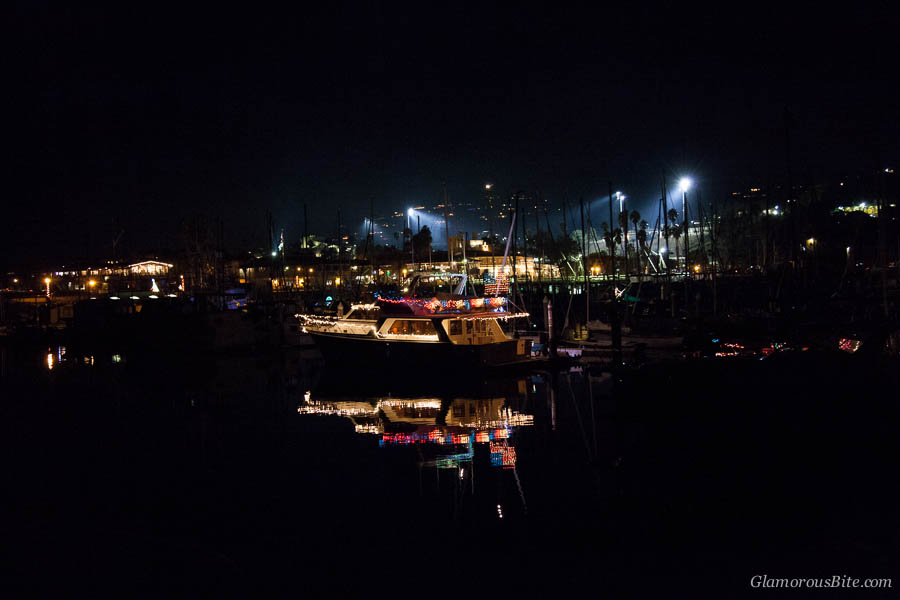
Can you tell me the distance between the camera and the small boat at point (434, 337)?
90.8 ft

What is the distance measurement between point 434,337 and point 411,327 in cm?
130

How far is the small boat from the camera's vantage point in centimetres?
2767

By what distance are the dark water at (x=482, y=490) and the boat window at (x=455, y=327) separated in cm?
546

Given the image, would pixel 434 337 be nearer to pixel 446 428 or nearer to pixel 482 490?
pixel 446 428

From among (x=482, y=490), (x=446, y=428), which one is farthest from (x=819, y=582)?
(x=446, y=428)

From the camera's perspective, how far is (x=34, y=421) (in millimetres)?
21438

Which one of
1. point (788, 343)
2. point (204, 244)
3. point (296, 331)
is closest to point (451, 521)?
point (788, 343)

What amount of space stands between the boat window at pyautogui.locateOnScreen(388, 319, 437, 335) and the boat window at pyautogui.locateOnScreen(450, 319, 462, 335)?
2.61ft

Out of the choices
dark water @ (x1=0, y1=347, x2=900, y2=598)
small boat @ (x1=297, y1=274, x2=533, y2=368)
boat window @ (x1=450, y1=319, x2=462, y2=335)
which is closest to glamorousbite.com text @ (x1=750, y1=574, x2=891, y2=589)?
dark water @ (x1=0, y1=347, x2=900, y2=598)

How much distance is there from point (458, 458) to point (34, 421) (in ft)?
51.5

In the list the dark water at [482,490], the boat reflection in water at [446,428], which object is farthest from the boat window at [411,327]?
the dark water at [482,490]

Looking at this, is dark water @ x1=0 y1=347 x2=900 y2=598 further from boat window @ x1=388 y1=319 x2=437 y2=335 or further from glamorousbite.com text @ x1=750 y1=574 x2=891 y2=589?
boat window @ x1=388 y1=319 x2=437 y2=335

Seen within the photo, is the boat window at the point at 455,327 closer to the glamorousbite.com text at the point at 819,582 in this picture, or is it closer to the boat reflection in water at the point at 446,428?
the boat reflection in water at the point at 446,428

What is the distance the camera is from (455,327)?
92.3 feet
